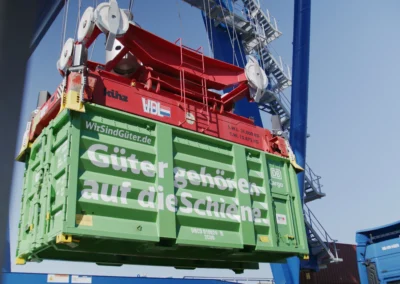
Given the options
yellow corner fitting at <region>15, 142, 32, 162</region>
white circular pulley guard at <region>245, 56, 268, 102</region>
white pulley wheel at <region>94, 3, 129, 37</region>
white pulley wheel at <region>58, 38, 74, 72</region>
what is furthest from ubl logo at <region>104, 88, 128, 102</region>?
white circular pulley guard at <region>245, 56, 268, 102</region>

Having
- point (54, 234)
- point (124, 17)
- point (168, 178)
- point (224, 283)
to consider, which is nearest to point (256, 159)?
point (168, 178)

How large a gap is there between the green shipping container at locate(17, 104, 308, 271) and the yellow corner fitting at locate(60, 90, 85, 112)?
0.08m

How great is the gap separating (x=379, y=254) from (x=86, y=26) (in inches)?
244

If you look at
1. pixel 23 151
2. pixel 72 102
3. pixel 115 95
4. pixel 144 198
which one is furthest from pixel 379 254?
pixel 23 151

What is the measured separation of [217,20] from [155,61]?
8989 mm

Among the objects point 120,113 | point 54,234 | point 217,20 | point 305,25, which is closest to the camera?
point 54,234

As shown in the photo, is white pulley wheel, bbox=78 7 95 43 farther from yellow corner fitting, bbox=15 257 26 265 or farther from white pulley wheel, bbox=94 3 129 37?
yellow corner fitting, bbox=15 257 26 265

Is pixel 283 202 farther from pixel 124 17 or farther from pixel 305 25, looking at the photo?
pixel 305 25

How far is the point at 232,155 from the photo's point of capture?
18.3 feet

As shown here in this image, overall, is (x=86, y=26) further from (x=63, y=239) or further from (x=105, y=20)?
(x=63, y=239)

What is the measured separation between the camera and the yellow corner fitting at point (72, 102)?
4.29 metres

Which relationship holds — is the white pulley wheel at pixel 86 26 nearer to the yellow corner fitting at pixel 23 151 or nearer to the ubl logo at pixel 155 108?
the ubl logo at pixel 155 108

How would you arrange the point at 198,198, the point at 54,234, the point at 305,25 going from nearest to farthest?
the point at 54,234, the point at 198,198, the point at 305,25

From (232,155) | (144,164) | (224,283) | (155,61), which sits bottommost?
(224,283)
